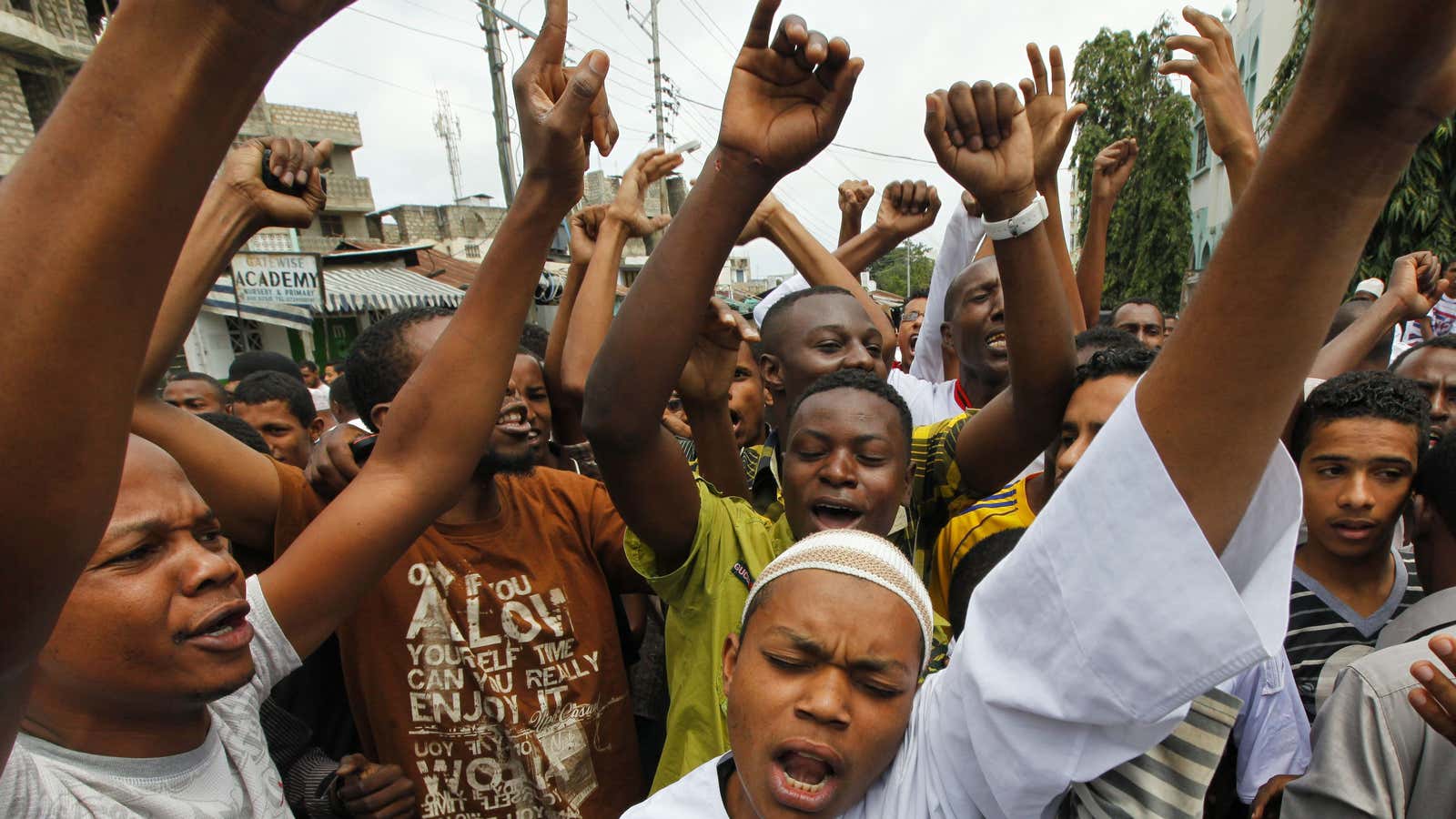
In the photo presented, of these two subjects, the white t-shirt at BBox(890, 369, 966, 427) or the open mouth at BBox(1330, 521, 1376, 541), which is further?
the white t-shirt at BBox(890, 369, 966, 427)

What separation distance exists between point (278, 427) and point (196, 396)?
22.8 inches

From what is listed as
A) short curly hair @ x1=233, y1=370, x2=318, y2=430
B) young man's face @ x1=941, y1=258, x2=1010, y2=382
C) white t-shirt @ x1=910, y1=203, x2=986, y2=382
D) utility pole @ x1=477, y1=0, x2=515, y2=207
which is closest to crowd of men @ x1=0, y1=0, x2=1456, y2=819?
young man's face @ x1=941, y1=258, x2=1010, y2=382

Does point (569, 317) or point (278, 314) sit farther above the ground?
point (569, 317)

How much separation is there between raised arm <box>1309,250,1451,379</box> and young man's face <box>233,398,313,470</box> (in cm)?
451

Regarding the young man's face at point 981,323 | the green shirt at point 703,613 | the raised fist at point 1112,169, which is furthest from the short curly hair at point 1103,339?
the raised fist at point 1112,169

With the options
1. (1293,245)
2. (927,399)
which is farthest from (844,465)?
(927,399)

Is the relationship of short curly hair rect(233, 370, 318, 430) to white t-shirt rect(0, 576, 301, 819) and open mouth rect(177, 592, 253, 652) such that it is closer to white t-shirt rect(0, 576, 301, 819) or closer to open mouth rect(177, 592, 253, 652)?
white t-shirt rect(0, 576, 301, 819)

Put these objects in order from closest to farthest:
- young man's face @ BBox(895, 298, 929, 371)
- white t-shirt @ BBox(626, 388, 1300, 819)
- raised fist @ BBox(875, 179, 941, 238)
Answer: white t-shirt @ BBox(626, 388, 1300, 819), raised fist @ BBox(875, 179, 941, 238), young man's face @ BBox(895, 298, 929, 371)

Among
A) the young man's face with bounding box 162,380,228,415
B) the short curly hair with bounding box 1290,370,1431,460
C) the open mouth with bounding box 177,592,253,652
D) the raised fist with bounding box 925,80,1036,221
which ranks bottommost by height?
the young man's face with bounding box 162,380,228,415

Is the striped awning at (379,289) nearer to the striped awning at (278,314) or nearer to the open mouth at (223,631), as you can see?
the striped awning at (278,314)

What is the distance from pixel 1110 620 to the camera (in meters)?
0.85

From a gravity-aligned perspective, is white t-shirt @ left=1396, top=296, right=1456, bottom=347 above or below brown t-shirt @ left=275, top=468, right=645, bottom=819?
above

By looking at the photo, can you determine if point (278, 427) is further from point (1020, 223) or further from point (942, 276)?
point (1020, 223)

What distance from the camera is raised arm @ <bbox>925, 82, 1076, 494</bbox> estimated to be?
5.83 feet
